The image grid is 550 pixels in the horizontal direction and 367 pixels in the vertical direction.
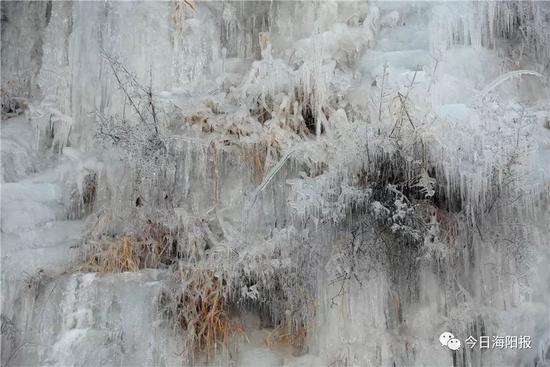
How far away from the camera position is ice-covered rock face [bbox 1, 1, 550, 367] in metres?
3.87

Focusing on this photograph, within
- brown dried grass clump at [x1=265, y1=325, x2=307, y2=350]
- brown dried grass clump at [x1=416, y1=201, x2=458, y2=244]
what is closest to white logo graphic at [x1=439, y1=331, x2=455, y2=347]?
brown dried grass clump at [x1=416, y1=201, x2=458, y2=244]

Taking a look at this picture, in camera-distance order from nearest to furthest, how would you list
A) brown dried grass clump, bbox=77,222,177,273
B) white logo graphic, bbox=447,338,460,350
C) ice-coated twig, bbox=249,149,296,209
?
white logo graphic, bbox=447,338,460,350 → brown dried grass clump, bbox=77,222,177,273 → ice-coated twig, bbox=249,149,296,209

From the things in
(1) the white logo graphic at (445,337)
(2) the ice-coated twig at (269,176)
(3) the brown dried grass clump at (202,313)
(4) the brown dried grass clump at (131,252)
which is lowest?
(1) the white logo graphic at (445,337)

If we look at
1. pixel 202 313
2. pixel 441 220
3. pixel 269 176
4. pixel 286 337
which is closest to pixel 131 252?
pixel 202 313

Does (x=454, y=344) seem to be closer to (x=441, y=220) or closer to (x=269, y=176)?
(x=441, y=220)

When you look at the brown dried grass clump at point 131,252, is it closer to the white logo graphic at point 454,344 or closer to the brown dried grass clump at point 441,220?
the brown dried grass clump at point 441,220

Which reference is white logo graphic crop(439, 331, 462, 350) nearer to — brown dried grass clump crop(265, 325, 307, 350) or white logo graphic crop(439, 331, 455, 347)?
white logo graphic crop(439, 331, 455, 347)

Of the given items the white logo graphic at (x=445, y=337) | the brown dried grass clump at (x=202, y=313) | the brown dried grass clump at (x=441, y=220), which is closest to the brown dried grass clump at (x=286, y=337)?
the brown dried grass clump at (x=202, y=313)

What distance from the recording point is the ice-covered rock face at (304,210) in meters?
3.87

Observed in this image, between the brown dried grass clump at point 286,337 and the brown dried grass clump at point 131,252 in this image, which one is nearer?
the brown dried grass clump at point 286,337

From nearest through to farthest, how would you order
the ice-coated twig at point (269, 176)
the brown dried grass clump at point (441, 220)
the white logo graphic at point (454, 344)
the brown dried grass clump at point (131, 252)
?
the white logo graphic at point (454, 344) < the brown dried grass clump at point (441, 220) < the brown dried grass clump at point (131, 252) < the ice-coated twig at point (269, 176)

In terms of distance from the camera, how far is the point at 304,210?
3922 mm

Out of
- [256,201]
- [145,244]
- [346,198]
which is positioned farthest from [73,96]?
[346,198]

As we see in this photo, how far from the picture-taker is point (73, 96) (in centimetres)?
489
